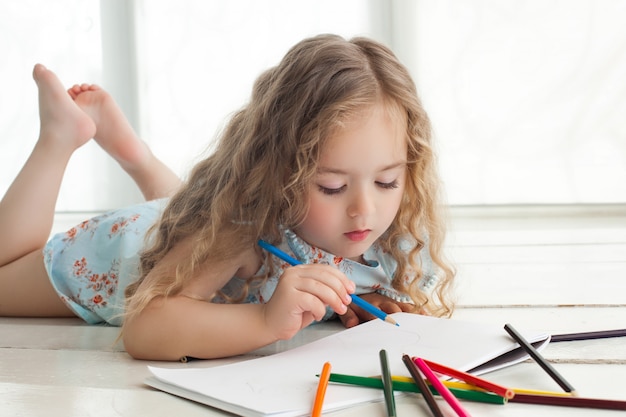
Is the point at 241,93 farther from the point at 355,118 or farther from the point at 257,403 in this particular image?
the point at 257,403

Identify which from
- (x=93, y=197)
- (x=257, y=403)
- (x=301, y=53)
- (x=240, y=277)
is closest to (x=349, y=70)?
(x=301, y=53)

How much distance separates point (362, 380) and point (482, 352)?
160 millimetres

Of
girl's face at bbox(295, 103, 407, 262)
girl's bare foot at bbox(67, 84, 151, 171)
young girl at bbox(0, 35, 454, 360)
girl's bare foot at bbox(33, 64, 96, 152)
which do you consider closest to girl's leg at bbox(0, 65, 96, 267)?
girl's bare foot at bbox(33, 64, 96, 152)

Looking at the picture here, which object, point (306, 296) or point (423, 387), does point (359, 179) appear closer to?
point (306, 296)

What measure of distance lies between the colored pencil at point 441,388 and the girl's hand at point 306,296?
136mm

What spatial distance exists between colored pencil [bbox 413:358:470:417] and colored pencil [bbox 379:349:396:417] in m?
0.03

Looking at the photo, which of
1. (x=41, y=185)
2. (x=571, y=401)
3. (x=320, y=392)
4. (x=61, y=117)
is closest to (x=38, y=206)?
(x=41, y=185)

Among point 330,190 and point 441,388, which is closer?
point 441,388

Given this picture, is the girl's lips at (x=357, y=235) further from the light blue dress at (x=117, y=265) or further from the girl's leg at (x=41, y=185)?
the girl's leg at (x=41, y=185)

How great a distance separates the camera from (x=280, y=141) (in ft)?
3.26

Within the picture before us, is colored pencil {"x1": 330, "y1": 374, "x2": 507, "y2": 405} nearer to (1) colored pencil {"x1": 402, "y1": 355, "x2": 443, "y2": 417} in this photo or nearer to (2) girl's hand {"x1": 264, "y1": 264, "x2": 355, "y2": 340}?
(1) colored pencil {"x1": 402, "y1": 355, "x2": 443, "y2": 417}

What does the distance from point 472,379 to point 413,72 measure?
7.05 ft

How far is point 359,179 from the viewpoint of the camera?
3.14ft

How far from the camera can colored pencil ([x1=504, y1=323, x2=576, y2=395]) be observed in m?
0.75
